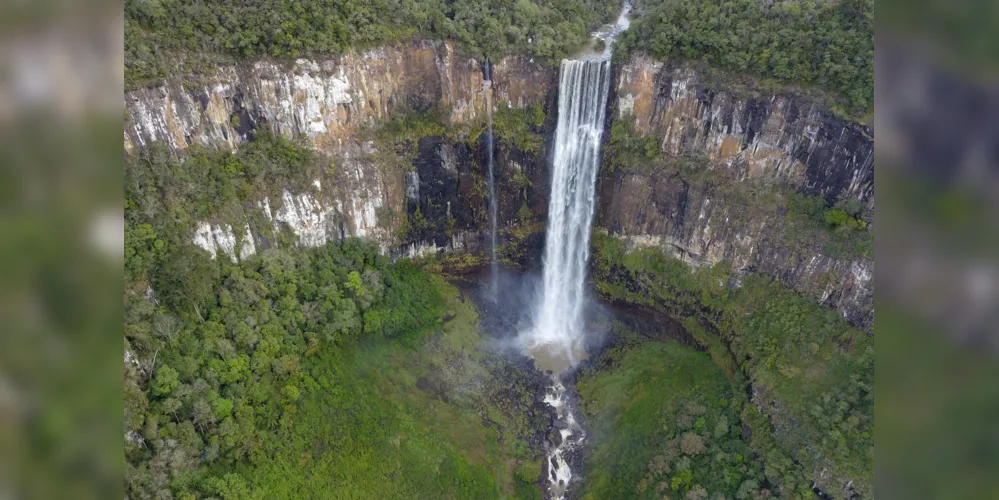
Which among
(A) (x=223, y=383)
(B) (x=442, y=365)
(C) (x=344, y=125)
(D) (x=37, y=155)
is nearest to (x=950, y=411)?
(D) (x=37, y=155)

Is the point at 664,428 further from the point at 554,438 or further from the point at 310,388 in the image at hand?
the point at 310,388

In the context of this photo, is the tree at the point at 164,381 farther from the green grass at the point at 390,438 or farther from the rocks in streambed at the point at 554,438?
the rocks in streambed at the point at 554,438

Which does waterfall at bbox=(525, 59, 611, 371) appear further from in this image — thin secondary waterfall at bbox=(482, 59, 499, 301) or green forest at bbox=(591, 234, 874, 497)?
thin secondary waterfall at bbox=(482, 59, 499, 301)

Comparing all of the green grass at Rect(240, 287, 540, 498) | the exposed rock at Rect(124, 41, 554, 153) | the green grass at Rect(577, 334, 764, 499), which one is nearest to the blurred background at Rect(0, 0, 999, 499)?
the green grass at Rect(240, 287, 540, 498)

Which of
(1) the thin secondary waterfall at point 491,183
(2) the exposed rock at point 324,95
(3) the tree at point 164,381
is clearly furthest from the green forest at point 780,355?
(3) the tree at point 164,381

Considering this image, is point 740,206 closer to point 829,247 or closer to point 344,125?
point 829,247

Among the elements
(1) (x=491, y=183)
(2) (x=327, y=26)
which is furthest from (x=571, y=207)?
Result: (2) (x=327, y=26)
